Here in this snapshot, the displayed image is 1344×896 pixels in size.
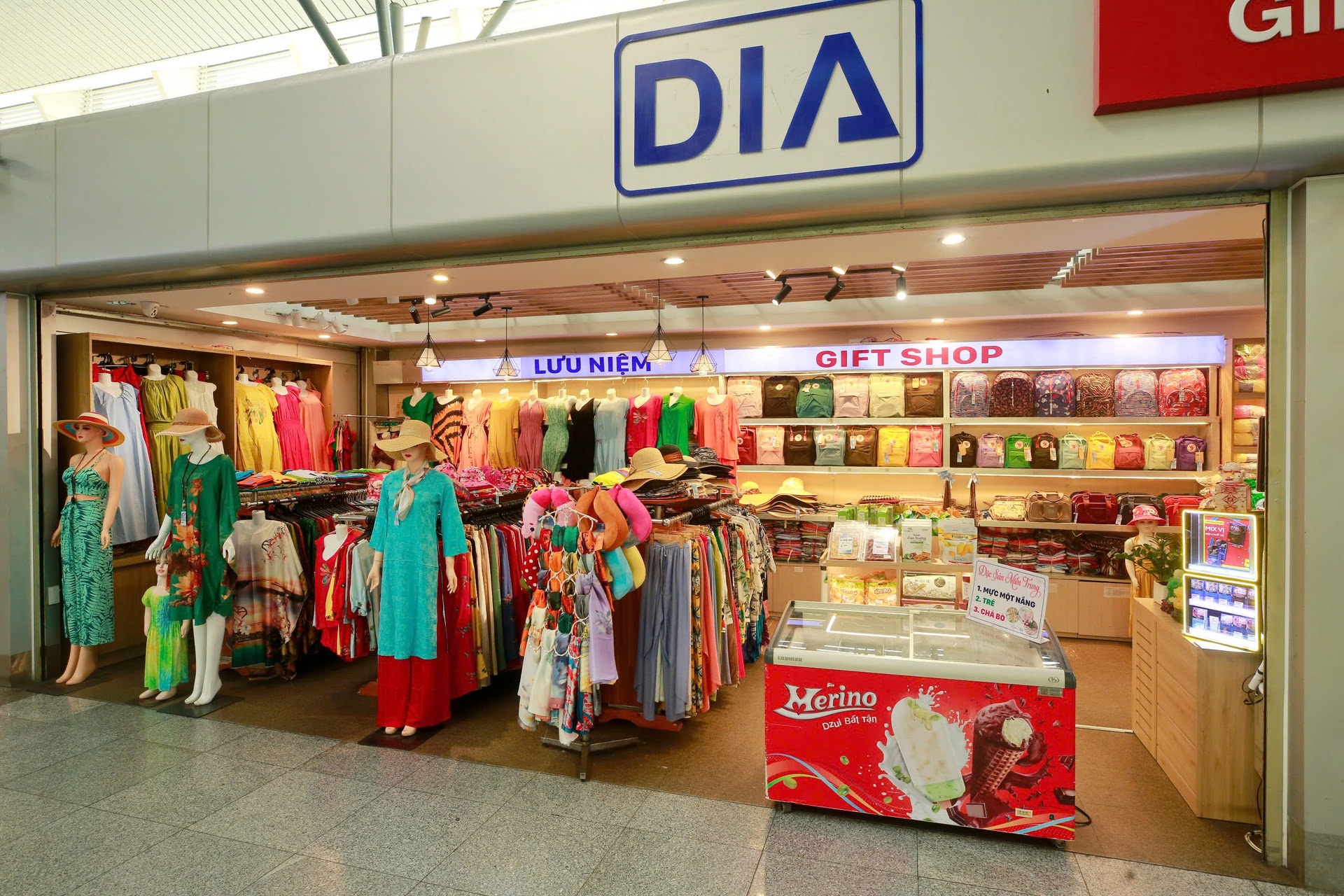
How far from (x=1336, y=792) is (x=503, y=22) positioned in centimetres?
764

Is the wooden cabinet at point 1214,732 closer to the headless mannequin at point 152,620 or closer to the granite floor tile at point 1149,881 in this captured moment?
the granite floor tile at point 1149,881

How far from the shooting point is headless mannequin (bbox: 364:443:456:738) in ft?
13.8

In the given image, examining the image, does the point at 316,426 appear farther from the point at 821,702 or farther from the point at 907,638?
the point at 907,638

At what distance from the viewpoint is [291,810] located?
3.43 meters

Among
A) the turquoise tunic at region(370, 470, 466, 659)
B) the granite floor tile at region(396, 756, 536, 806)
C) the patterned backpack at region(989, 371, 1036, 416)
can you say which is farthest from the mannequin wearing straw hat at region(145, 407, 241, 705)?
the patterned backpack at region(989, 371, 1036, 416)

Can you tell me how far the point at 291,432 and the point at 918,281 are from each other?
6506 mm

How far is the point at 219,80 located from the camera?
7590mm

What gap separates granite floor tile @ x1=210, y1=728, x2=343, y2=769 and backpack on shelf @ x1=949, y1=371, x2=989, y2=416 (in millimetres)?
5752

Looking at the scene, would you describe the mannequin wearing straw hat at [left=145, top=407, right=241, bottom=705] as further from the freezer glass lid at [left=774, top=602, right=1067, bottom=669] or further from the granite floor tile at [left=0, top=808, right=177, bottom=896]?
the freezer glass lid at [left=774, top=602, right=1067, bottom=669]

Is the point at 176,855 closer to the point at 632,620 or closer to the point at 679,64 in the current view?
the point at 632,620

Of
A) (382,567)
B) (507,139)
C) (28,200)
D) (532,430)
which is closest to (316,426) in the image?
(532,430)

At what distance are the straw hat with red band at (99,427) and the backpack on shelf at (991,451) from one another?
7018mm

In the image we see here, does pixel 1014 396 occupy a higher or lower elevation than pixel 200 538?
higher

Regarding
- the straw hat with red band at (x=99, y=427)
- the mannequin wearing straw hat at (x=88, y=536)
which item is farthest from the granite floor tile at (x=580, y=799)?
the straw hat with red band at (x=99, y=427)
